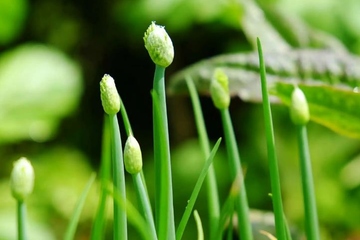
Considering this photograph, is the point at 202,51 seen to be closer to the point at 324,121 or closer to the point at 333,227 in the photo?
the point at 333,227

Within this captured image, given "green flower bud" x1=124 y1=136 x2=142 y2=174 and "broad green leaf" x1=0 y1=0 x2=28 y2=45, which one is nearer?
"green flower bud" x1=124 y1=136 x2=142 y2=174

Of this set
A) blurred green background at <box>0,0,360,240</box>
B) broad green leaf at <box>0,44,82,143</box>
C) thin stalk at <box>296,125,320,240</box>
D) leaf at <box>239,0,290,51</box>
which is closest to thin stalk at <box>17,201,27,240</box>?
thin stalk at <box>296,125,320,240</box>

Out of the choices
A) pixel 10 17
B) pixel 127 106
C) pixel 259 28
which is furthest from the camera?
pixel 127 106

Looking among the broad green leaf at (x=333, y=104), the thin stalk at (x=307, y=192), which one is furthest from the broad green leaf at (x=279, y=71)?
the thin stalk at (x=307, y=192)

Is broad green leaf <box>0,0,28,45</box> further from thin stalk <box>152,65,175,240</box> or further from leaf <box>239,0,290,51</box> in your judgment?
thin stalk <box>152,65,175,240</box>

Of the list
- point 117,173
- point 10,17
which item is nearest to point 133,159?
point 117,173

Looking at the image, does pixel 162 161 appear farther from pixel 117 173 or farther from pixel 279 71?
pixel 279 71

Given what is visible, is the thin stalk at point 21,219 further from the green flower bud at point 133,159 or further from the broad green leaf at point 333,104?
the broad green leaf at point 333,104
